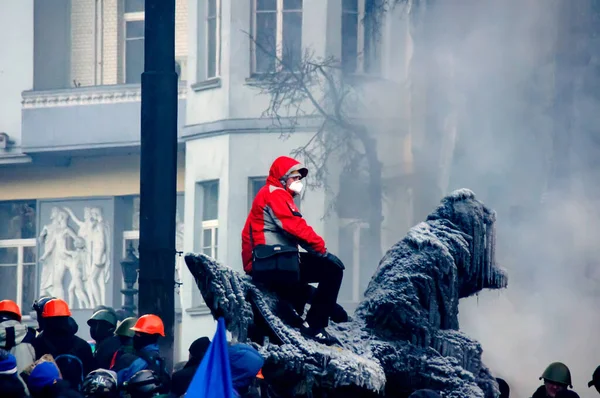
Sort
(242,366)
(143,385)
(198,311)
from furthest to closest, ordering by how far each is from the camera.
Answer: (198,311) → (143,385) → (242,366)

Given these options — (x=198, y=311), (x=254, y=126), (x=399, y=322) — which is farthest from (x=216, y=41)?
(x=399, y=322)

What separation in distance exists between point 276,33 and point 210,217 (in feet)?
11.6

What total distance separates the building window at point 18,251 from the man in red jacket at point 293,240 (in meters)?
21.3

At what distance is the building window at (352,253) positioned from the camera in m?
23.9

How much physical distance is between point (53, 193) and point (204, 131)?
17.2 feet

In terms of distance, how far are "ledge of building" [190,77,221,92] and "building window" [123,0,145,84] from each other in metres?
3.31

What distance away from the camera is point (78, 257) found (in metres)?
29.3

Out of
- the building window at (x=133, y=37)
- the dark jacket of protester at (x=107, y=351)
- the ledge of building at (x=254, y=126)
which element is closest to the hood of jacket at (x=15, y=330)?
the dark jacket of protester at (x=107, y=351)

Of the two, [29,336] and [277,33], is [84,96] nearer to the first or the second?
[277,33]

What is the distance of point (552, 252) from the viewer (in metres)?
20.0

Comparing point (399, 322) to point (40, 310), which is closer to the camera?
point (399, 322)

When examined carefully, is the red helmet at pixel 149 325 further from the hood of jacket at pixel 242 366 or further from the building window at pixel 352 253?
the building window at pixel 352 253

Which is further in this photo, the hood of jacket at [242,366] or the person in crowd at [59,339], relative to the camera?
the person in crowd at [59,339]

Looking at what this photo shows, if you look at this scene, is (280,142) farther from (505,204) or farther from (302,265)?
(302,265)
